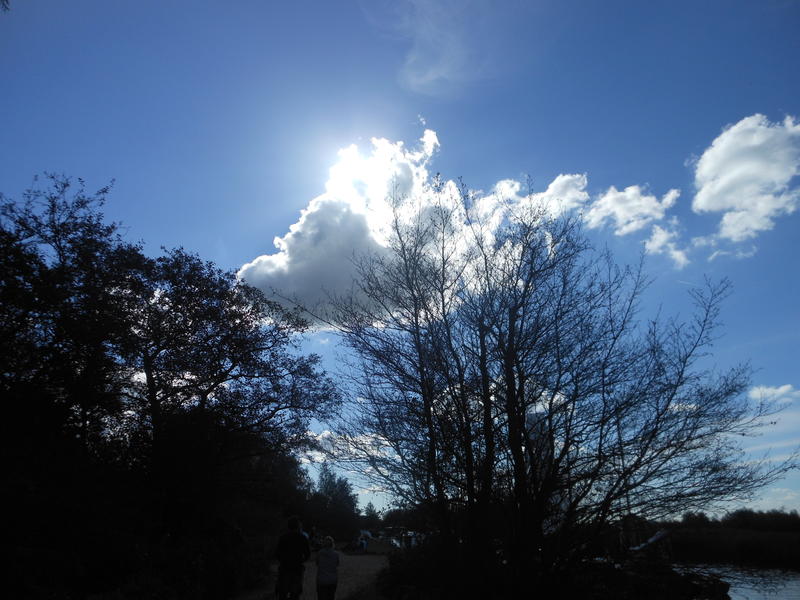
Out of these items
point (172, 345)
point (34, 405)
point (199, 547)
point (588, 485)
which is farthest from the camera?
point (172, 345)

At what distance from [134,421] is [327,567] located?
10669 millimetres

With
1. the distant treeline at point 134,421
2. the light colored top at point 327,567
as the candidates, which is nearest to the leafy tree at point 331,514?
the distant treeline at point 134,421

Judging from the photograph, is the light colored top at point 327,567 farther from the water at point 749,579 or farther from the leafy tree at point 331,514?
the leafy tree at point 331,514

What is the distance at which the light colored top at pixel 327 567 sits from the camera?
898 centimetres

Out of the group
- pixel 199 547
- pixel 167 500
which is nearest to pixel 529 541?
pixel 199 547

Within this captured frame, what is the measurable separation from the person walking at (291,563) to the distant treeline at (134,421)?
278 cm

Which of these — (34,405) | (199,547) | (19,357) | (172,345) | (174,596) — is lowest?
(174,596)

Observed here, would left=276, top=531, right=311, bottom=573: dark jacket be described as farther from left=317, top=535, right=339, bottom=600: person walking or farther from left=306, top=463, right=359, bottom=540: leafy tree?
left=306, top=463, right=359, bottom=540: leafy tree

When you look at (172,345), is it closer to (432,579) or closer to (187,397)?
(187,397)

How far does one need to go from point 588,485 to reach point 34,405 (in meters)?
11.2

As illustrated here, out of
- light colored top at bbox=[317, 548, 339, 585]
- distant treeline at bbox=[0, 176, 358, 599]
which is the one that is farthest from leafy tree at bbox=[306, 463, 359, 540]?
light colored top at bbox=[317, 548, 339, 585]

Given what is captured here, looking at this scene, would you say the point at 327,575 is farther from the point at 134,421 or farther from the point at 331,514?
the point at 331,514

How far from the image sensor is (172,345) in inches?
729

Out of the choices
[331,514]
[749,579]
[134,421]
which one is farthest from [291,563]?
[331,514]
